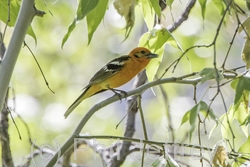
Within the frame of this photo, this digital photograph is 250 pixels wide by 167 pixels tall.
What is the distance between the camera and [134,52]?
129 inches

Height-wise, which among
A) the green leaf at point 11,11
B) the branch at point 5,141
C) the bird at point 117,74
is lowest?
the branch at point 5,141

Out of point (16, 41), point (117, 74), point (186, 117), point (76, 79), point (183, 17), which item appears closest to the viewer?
point (16, 41)

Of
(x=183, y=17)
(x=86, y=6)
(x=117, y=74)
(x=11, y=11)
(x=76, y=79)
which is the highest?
(x=76, y=79)

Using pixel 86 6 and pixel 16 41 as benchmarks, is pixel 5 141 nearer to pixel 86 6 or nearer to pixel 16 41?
pixel 16 41

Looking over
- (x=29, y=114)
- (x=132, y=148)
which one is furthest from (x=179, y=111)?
(x=132, y=148)

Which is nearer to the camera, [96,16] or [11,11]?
[96,16]

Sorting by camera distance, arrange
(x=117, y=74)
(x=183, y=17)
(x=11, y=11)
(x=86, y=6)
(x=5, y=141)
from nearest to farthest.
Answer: (x=86, y=6) < (x=11, y=11) < (x=5, y=141) < (x=183, y=17) < (x=117, y=74)

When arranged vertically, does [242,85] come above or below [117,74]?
below

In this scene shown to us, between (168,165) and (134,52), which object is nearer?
(168,165)

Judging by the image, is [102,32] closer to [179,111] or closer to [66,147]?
[179,111]

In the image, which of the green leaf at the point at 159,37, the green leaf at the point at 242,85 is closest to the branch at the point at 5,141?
the green leaf at the point at 159,37

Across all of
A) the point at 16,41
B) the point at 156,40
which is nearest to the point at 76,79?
the point at 156,40

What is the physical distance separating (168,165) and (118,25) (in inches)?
Answer: 114

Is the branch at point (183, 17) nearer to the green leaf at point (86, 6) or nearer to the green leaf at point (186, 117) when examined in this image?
the green leaf at point (186, 117)
